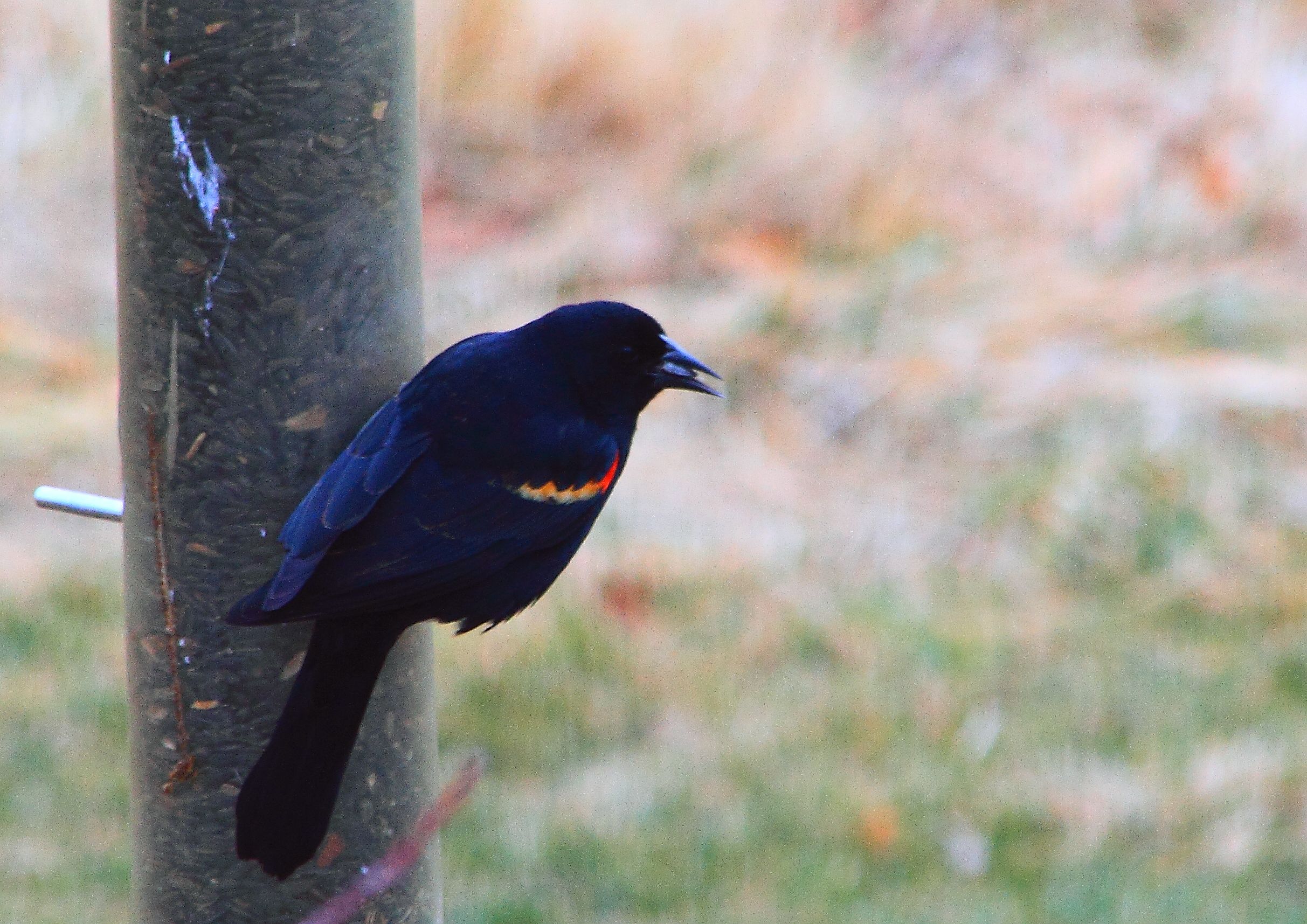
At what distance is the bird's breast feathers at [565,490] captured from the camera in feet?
8.27

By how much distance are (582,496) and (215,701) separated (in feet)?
1.96

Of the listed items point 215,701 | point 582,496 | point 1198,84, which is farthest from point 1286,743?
point 1198,84

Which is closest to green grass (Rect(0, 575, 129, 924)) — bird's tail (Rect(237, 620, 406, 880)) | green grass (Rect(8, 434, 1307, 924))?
green grass (Rect(8, 434, 1307, 924))

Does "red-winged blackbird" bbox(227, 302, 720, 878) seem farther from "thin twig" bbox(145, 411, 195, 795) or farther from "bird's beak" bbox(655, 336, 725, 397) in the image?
"thin twig" bbox(145, 411, 195, 795)

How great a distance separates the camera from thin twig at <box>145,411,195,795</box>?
→ 2568mm

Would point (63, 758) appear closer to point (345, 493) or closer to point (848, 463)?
point (345, 493)

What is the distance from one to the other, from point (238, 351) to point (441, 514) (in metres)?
0.38

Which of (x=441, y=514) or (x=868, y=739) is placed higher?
(x=441, y=514)

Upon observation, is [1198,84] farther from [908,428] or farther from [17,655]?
[17,655]

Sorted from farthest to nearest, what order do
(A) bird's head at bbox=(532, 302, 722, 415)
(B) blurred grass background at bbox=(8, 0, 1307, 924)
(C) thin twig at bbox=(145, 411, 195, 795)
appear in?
(B) blurred grass background at bbox=(8, 0, 1307, 924) → (A) bird's head at bbox=(532, 302, 722, 415) → (C) thin twig at bbox=(145, 411, 195, 795)

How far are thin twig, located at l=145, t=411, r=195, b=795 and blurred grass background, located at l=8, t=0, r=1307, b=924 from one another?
140cm

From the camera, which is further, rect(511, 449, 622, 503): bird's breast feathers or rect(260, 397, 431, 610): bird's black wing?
rect(511, 449, 622, 503): bird's breast feathers

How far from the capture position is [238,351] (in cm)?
251

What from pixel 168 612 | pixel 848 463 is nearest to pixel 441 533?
pixel 168 612
